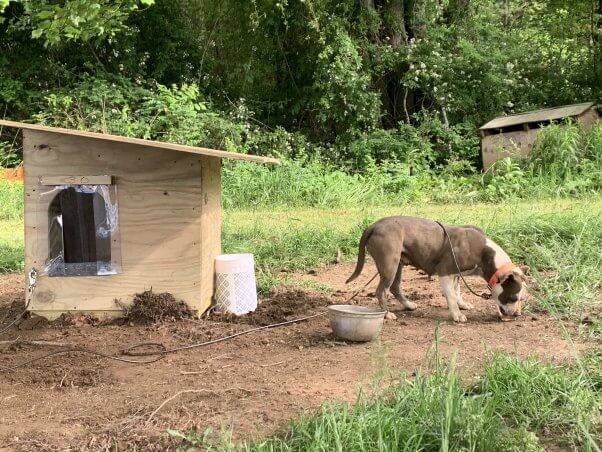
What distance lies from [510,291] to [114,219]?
350 cm

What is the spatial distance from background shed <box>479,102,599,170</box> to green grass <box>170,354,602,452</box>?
1127cm

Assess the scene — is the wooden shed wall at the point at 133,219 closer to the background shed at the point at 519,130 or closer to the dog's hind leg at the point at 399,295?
the dog's hind leg at the point at 399,295

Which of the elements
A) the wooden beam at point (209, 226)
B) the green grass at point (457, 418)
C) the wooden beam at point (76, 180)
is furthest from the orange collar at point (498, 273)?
the wooden beam at point (76, 180)

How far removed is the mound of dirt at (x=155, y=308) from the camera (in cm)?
585

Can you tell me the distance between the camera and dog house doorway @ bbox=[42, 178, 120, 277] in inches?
236

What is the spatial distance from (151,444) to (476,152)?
14.5 m

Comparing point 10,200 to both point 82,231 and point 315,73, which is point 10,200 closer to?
point 82,231

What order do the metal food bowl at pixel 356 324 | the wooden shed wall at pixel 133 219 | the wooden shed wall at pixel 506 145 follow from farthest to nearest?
1. the wooden shed wall at pixel 506 145
2. the wooden shed wall at pixel 133 219
3. the metal food bowl at pixel 356 324

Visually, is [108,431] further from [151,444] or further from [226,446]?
[226,446]

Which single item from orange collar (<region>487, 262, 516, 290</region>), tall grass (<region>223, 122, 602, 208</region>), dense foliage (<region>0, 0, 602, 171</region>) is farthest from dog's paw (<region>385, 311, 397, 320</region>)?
dense foliage (<region>0, 0, 602, 171</region>)

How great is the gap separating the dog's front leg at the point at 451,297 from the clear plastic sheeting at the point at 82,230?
114 inches

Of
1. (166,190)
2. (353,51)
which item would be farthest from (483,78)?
(166,190)

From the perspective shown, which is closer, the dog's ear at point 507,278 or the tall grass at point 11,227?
the dog's ear at point 507,278

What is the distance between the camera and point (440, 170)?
52.8 feet
